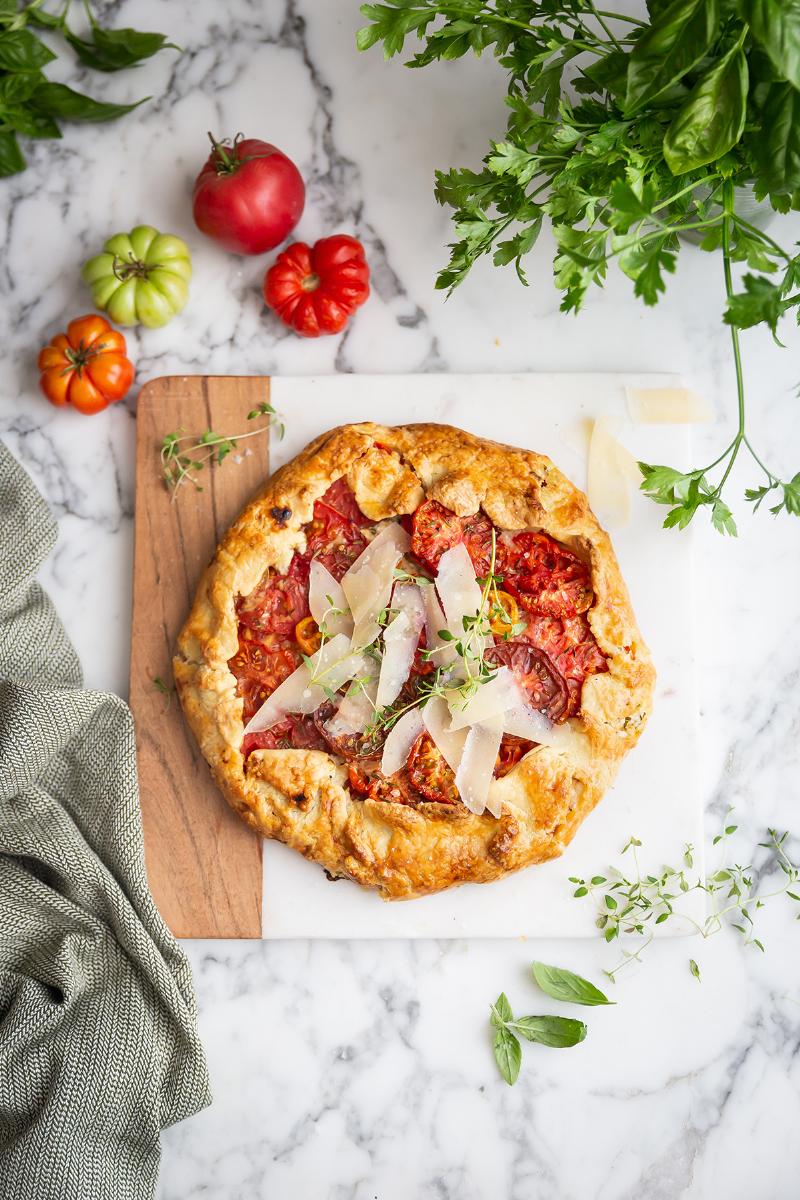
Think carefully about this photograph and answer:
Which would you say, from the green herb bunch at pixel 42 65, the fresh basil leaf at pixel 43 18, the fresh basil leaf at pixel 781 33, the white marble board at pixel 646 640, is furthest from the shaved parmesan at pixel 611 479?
the fresh basil leaf at pixel 43 18

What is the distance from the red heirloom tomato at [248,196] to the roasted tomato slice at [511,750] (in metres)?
1.84

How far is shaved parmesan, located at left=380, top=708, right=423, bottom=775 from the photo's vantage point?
3.28 meters

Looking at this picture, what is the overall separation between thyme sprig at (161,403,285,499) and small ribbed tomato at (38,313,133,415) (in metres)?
0.26

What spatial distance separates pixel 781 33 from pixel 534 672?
5.99ft

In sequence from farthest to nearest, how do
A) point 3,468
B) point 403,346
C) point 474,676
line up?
point 403,346, point 3,468, point 474,676

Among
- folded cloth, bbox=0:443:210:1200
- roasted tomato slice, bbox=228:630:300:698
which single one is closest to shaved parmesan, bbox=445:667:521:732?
roasted tomato slice, bbox=228:630:300:698

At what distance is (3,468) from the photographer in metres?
3.45

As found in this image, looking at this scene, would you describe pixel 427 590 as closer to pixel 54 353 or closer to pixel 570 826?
pixel 570 826

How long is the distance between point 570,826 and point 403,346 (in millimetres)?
1716

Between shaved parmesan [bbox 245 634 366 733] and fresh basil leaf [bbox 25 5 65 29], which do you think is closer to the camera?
shaved parmesan [bbox 245 634 366 733]

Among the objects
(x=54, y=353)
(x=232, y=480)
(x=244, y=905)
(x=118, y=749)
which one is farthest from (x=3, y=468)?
(x=244, y=905)

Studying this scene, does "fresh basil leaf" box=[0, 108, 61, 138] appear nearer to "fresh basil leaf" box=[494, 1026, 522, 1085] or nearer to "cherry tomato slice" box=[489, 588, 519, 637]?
"cherry tomato slice" box=[489, 588, 519, 637]

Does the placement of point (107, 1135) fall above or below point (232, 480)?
below

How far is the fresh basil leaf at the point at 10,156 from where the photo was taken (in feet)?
12.2
